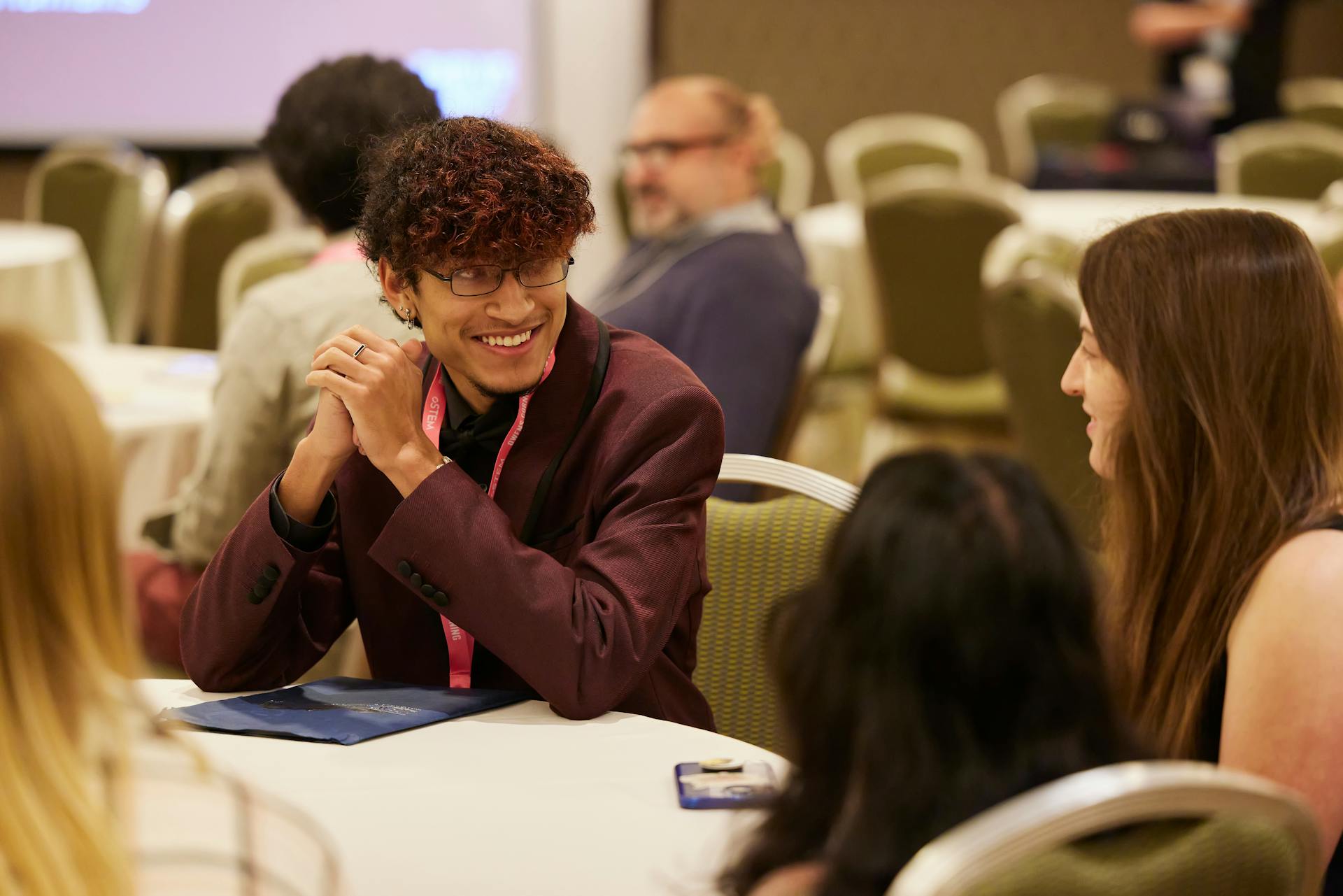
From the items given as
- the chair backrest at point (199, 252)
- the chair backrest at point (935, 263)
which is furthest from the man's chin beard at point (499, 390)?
the chair backrest at point (199, 252)

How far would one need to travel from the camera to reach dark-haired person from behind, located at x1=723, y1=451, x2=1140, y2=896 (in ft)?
3.14

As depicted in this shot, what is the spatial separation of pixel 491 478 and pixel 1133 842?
966 mm

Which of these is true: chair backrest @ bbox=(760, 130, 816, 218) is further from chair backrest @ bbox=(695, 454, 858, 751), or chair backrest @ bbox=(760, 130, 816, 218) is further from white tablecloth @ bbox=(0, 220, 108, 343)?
chair backrest @ bbox=(695, 454, 858, 751)

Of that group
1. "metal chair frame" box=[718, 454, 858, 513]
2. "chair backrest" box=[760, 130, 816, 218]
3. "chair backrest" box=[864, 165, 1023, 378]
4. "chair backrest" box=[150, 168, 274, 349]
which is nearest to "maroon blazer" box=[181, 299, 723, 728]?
"metal chair frame" box=[718, 454, 858, 513]

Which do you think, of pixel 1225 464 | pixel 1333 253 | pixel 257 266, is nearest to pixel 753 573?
pixel 1225 464

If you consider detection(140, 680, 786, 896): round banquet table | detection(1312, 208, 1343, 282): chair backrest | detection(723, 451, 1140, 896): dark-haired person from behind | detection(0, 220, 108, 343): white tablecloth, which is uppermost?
detection(723, 451, 1140, 896): dark-haired person from behind

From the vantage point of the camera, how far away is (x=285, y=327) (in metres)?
2.42

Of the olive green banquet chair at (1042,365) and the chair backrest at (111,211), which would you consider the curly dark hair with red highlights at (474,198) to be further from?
the chair backrest at (111,211)

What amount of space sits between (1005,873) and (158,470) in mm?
2742

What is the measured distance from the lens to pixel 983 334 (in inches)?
194

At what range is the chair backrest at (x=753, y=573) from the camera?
202cm

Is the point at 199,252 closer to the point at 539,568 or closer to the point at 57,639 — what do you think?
the point at 539,568

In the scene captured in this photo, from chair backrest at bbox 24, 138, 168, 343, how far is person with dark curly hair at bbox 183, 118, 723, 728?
434 cm

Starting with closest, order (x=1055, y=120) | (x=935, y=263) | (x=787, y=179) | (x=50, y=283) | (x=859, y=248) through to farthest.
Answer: (x=935, y=263), (x=50, y=283), (x=859, y=248), (x=787, y=179), (x=1055, y=120)
